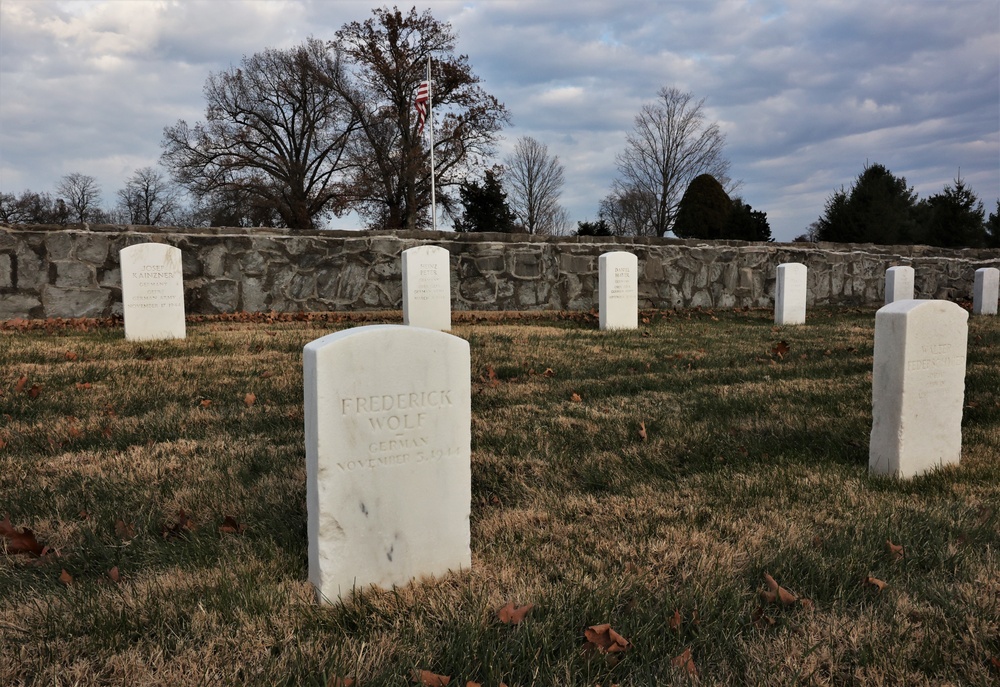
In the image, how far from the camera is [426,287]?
10.4 metres

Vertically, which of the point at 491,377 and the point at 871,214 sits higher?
the point at 871,214

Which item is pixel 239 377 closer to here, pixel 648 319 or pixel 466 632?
pixel 466 632

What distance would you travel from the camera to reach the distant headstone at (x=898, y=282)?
1472cm

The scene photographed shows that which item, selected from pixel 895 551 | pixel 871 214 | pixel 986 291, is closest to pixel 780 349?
pixel 895 551

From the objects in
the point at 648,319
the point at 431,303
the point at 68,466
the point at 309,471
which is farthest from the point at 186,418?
the point at 648,319

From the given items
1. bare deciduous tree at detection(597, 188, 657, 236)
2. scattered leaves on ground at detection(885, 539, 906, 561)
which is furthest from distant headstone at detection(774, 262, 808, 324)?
bare deciduous tree at detection(597, 188, 657, 236)

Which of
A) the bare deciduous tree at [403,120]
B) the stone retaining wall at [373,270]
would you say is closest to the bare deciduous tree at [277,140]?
the bare deciduous tree at [403,120]

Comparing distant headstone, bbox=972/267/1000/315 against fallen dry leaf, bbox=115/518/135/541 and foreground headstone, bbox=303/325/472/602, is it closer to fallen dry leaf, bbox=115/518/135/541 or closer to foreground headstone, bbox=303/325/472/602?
foreground headstone, bbox=303/325/472/602

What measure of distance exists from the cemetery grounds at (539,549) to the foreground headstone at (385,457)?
0.13 m

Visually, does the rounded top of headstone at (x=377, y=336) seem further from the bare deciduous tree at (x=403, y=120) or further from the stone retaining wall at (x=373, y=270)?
the bare deciduous tree at (x=403, y=120)

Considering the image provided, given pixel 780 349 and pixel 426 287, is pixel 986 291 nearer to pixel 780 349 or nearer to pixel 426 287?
pixel 780 349

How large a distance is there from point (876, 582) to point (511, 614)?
137 cm

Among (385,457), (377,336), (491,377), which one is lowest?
(491,377)

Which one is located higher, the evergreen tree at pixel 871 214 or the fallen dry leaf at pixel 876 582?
the evergreen tree at pixel 871 214
